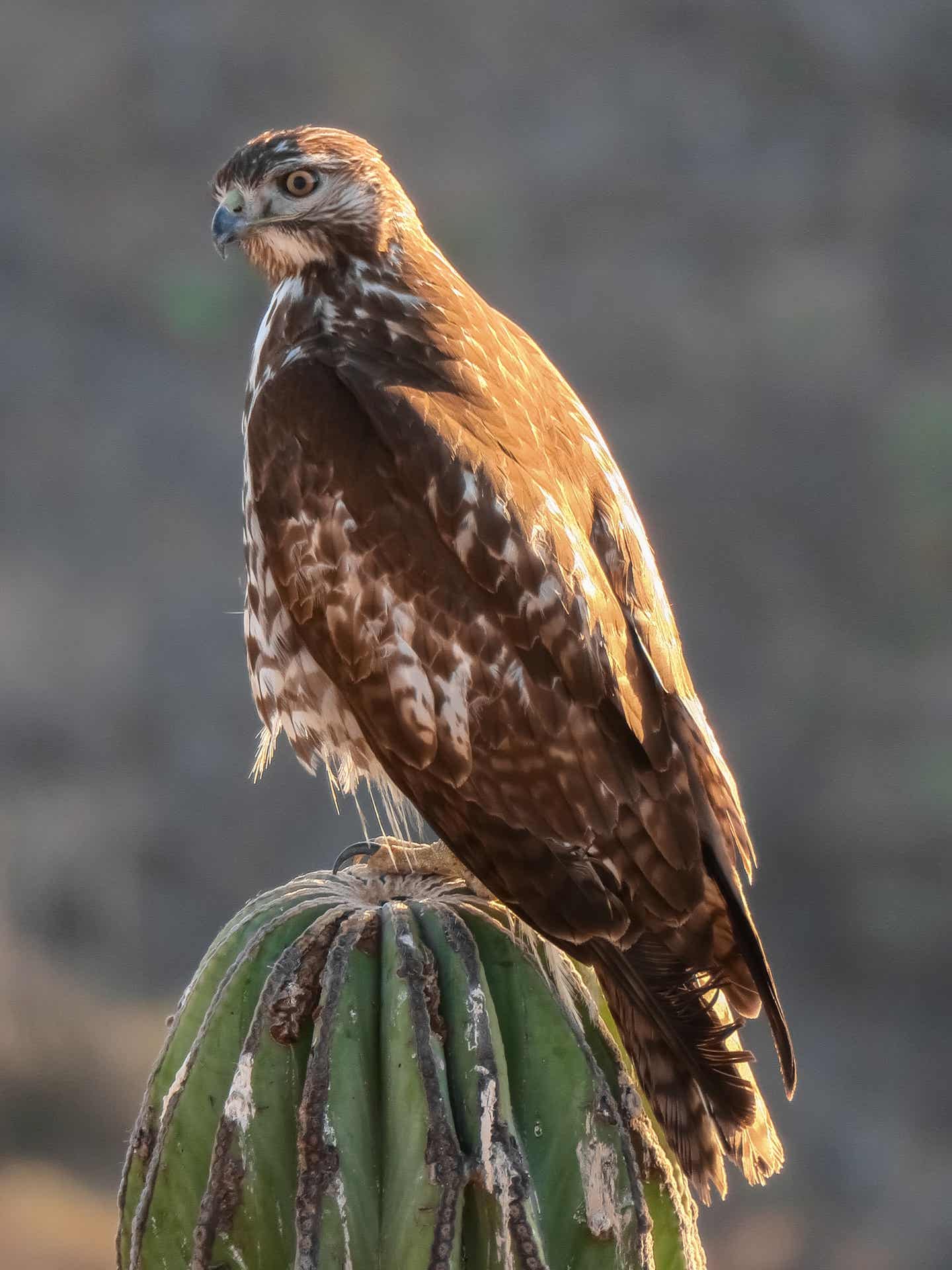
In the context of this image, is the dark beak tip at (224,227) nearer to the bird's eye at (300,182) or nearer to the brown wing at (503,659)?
the bird's eye at (300,182)

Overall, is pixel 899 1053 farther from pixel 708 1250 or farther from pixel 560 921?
pixel 560 921

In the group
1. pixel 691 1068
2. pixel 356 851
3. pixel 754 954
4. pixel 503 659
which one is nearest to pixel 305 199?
pixel 503 659

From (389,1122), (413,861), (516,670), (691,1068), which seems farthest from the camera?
(413,861)

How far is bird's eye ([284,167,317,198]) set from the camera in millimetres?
3268

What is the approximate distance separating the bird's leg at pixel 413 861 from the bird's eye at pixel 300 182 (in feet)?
4.32

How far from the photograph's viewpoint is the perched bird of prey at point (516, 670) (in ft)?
8.55

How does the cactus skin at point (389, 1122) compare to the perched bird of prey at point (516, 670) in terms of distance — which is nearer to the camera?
the cactus skin at point (389, 1122)

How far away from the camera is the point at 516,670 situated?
2752 mm

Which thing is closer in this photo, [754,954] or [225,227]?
[754,954]

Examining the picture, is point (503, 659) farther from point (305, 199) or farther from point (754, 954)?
point (305, 199)

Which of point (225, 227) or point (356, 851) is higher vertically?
point (225, 227)

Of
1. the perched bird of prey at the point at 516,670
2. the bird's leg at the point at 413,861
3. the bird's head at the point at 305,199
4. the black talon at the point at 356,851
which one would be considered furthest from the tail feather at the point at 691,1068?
the bird's head at the point at 305,199

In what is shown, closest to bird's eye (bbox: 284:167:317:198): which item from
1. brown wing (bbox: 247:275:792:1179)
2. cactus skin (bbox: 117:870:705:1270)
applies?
brown wing (bbox: 247:275:792:1179)

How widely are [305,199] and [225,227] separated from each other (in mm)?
169
